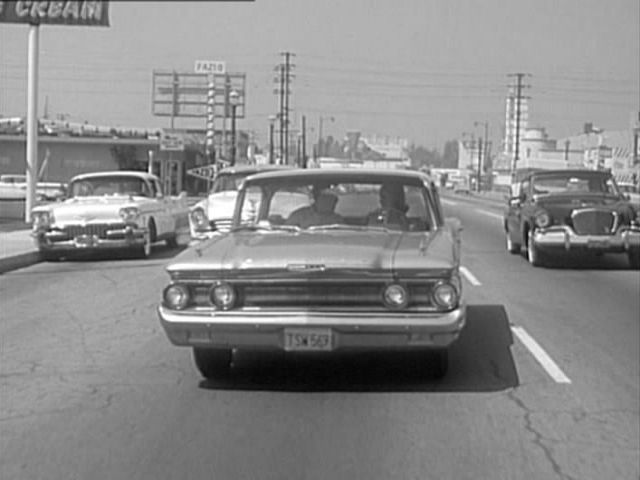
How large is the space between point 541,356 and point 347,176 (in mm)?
2569

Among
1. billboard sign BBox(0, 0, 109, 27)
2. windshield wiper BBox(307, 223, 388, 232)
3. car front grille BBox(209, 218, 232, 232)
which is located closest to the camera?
billboard sign BBox(0, 0, 109, 27)

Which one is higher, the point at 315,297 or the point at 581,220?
the point at 315,297

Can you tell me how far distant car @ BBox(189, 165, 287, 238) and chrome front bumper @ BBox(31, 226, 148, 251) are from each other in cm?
127

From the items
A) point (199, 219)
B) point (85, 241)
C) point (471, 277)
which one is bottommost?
point (471, 277)

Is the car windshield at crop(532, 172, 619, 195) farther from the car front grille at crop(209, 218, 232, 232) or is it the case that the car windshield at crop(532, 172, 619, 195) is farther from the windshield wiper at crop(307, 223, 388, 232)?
the windshield wiper at crop(307, 223, 388, 232)

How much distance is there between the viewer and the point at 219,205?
18672mm

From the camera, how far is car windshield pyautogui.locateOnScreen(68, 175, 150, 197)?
20797 mm

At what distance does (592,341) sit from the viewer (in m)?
11.1

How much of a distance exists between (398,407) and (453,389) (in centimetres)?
84

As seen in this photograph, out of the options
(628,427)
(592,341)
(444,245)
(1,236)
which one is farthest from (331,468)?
(1,236)

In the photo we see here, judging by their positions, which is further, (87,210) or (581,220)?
(87,210)

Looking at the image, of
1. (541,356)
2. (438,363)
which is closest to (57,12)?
(438,363)

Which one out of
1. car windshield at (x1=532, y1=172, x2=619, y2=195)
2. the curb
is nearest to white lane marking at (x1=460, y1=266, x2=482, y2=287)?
car windshield at (x1=532, y1=172, x2=619, y2=195)

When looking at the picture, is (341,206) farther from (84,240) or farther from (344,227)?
(84,240)
